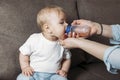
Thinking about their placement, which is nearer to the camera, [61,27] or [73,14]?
[61,27]

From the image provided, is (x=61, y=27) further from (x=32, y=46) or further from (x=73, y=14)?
(x=73, y=14)

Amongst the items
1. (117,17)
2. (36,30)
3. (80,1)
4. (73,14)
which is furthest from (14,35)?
(117,17)

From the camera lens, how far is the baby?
62.9 inches

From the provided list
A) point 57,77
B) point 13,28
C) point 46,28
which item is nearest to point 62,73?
point 57,77

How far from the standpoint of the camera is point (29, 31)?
1734mm

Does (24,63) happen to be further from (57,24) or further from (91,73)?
Result: (91,73)

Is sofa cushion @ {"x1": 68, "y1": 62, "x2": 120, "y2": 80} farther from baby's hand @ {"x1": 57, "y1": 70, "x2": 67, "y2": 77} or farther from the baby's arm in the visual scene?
the baby's arm

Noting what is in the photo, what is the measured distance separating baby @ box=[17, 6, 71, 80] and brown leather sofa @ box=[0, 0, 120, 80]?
0.08 meters

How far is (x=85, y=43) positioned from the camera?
144 cm

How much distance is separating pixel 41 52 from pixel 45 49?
29 mm

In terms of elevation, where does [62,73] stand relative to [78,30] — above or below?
below

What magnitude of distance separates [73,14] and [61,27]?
33cm

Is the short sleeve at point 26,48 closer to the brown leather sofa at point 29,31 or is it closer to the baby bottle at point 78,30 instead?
the brown leather sofa at point 29,31

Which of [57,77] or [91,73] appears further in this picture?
[91,73]
